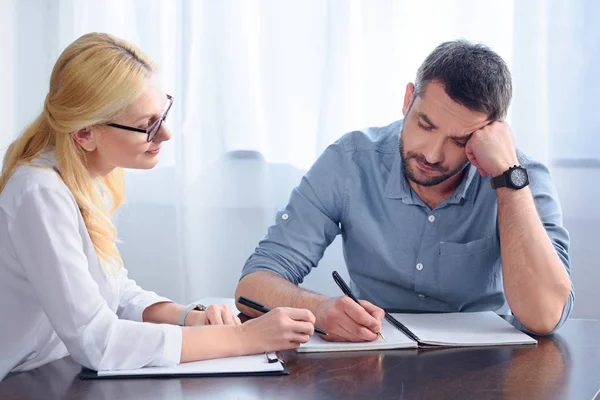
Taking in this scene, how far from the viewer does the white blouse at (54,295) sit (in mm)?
1223

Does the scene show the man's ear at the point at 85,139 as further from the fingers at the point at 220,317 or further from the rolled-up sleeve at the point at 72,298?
the fingers at the point at 220,317

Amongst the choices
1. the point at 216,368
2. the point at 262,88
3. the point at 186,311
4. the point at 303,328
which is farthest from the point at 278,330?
the point at 262,88

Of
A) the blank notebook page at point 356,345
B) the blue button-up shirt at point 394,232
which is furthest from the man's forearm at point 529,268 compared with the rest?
the blank notebook page at point 356,345

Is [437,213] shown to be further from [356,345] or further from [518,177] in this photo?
[356,345]

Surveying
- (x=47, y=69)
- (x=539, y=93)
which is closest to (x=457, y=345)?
(x=539, y=93)

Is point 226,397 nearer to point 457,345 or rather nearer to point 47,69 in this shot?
point 457,345

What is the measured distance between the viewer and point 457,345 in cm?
140

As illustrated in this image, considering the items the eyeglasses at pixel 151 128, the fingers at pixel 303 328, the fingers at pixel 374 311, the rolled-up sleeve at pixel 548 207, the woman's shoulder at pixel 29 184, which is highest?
the eyeglasses at pixel 151 128

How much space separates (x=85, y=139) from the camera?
4.83 ft

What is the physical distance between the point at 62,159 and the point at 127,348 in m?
0.39

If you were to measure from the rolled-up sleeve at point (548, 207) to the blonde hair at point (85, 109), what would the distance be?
0.90 m

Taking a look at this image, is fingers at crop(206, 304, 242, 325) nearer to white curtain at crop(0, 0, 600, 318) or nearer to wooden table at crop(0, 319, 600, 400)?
wooden table at crop(0, 319, 600, 400)

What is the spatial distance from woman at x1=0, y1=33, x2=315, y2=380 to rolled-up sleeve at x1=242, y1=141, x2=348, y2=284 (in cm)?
33

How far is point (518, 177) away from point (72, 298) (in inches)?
39.6
